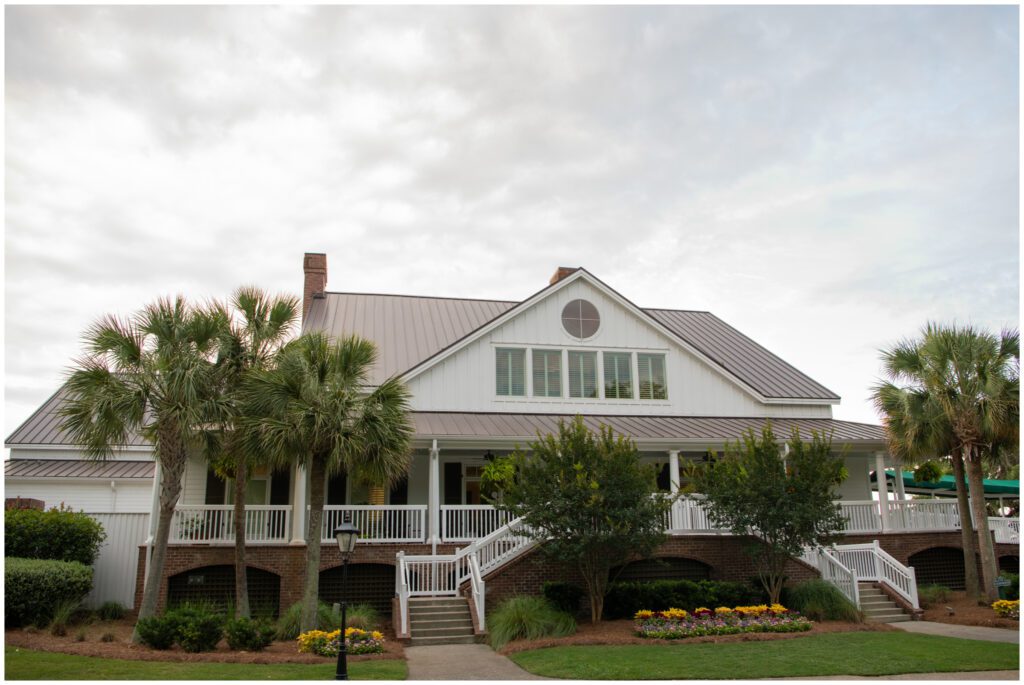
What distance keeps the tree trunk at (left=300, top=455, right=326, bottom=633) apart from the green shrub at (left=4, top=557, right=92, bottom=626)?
17.9ft

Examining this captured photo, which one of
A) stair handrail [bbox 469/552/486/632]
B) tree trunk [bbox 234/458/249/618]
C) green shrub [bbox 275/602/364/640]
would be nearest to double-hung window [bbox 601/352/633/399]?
stair handrail [bbox 469/552/486/632]

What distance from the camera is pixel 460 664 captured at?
14414 millimetres

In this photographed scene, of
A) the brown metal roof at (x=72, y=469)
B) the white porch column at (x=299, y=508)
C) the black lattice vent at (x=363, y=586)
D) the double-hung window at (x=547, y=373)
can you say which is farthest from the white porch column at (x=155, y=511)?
the double-hung window at (x=547, y=373)

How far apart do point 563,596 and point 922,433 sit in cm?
1075

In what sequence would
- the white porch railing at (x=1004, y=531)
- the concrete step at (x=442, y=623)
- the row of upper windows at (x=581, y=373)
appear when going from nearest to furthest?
1. the concrete step at (x=442, y=623)
2. the row of upper windows at (x=581, y=373)
3. the white porch railing at (x=1004, y=531)

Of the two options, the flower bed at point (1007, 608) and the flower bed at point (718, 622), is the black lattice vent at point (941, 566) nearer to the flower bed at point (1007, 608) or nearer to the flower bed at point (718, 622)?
the flower bed at point (1007, 608)

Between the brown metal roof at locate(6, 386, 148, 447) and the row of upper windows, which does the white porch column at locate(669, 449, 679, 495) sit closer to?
the row of upper windows

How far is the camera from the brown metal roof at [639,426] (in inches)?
891

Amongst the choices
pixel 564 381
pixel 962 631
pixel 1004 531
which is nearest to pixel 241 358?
pixel 564 381

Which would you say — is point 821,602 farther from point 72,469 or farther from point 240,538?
Result: point 72,469

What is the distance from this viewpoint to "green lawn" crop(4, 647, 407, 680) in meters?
12.3

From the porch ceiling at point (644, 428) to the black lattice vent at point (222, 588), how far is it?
18.3 feet

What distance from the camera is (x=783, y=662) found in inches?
534

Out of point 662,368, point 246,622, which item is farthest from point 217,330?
point 662,368
